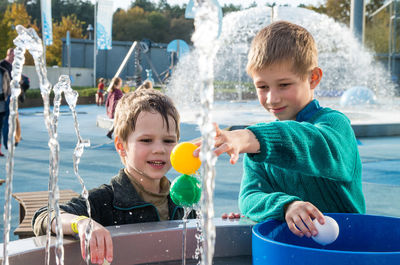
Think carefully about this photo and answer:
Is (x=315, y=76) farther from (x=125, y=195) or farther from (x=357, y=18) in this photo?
(x=357, y=18)

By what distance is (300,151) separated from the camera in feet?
4.59

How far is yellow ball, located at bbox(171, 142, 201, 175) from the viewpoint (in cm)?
133

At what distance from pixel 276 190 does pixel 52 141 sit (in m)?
0.80

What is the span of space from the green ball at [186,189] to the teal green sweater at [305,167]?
24 centimetres

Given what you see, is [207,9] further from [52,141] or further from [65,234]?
[65,234]

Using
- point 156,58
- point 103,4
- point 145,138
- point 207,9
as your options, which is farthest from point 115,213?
point 156,58

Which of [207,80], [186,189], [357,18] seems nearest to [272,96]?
[186,189]

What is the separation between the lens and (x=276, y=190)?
6.15 ft

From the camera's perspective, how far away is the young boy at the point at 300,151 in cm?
150

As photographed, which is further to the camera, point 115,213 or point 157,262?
point 115,213

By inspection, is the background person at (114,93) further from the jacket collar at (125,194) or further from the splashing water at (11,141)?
the splashing water at (11,141)

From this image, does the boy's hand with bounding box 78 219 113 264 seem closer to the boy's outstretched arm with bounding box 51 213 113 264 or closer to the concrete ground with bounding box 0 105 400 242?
the boy's outstretched arm with bounding box 51 213 113 264

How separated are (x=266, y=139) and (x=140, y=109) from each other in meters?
1.06

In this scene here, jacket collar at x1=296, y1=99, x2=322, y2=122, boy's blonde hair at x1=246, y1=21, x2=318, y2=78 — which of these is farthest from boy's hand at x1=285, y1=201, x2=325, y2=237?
boy's blonde hair at x1=246, y1=21, x2=318, y2=78
